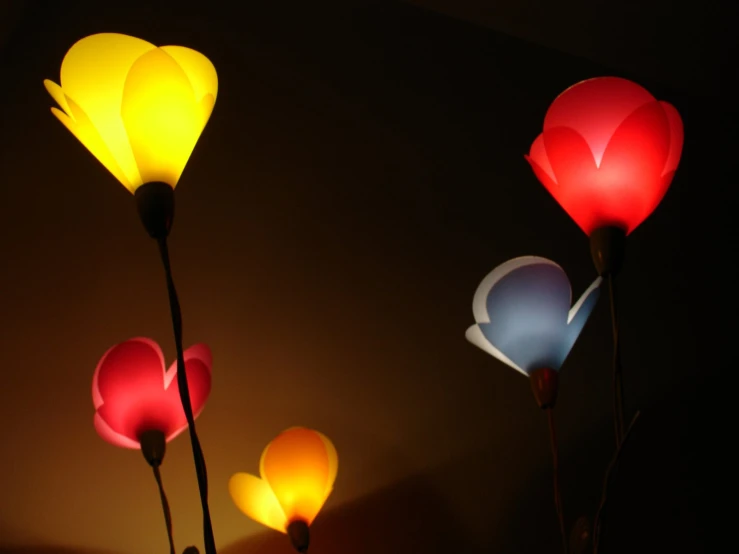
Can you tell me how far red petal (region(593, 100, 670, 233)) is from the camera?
92 centimetres

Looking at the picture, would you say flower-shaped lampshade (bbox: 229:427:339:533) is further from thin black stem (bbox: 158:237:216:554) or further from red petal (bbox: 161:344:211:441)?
thin black stem (bbox: 158:237:216:554)

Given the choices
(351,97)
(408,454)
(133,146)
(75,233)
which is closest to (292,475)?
(408,454)

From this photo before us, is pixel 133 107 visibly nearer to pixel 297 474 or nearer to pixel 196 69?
pixel 196 69

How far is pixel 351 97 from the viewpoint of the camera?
1657mm

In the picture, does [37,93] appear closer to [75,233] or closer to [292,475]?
[75,233]

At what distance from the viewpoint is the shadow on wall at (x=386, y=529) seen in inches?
51.5

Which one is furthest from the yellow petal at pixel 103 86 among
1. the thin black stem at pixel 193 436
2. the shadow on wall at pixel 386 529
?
the shadow on wall at pixel 386 529

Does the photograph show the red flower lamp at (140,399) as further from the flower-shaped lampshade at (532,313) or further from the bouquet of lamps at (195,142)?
the flower-shaped lampshade at (532,313)

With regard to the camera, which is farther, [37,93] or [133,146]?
[37,93]

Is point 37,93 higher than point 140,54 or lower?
higher

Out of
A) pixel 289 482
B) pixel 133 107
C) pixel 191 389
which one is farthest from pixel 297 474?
pixel 133 107

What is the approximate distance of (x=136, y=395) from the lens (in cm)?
104

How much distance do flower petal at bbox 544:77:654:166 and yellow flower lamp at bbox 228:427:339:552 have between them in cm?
51

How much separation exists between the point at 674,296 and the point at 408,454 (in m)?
0.57
